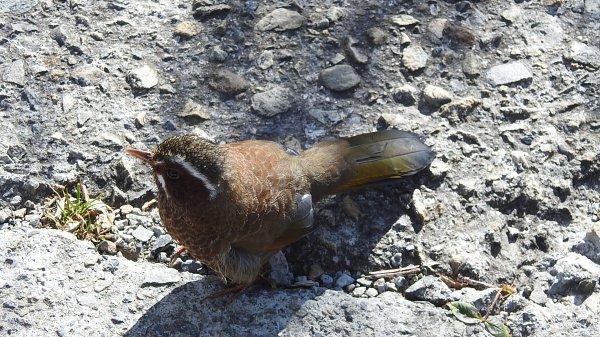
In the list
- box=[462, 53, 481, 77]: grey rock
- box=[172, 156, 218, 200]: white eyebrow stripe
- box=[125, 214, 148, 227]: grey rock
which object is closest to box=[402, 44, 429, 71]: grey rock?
box=[462, 53, 481, 77]: grey rock

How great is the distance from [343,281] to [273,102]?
5.01 feet

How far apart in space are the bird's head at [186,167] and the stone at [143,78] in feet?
4.02

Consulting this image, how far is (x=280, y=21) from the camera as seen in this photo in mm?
6496

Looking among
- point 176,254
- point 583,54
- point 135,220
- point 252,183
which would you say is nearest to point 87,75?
point 135,220

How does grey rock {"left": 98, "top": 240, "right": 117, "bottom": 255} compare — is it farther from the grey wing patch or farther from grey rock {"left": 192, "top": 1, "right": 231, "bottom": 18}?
grey rock {"left": 192, "top": 1, "right": 231, "bottom": 18}

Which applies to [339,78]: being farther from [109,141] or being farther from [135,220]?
[135,220]

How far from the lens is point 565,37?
6.55 metres

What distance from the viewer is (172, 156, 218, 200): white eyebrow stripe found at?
4859 millimetres

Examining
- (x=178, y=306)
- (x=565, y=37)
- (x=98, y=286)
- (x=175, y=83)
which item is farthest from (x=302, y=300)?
(x=565, y=37)

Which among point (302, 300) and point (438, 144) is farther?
point (438, 144)

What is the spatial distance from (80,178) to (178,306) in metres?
1.23

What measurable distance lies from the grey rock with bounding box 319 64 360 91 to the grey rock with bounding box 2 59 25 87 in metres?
2.17

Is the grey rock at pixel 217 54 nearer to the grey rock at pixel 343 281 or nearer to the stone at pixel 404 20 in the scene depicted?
the stone at pixel 404 20

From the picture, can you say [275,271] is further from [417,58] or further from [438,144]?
[417,58]
